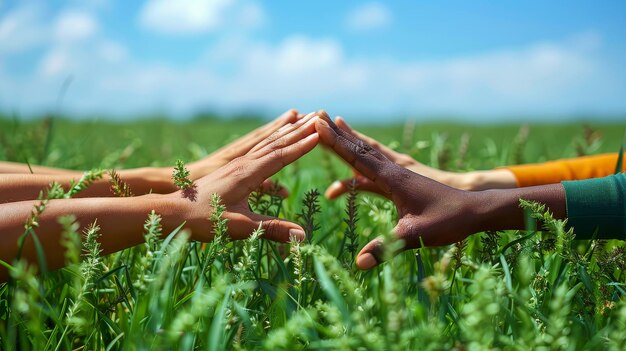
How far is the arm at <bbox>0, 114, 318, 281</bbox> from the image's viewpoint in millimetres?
1506

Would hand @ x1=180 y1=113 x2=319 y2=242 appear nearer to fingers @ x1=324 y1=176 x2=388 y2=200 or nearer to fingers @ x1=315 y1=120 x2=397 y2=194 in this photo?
fingers @ x1=315 y1=120 x2=397 y2=194

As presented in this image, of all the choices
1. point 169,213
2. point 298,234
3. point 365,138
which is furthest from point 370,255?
point 365,138

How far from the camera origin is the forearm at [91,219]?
1.49 m

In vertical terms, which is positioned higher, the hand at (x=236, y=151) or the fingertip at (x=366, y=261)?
the hand at (x=236, y=151)

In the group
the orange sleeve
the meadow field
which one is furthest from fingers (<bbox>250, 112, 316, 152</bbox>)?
the orange sleeve

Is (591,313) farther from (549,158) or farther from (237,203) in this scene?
(549,158)

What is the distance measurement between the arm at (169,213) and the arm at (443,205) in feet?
0.63

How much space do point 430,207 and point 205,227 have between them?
1.85ft

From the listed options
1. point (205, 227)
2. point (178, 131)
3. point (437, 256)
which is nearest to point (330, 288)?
point (205, 227)

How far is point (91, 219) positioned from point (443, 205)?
0.86 m

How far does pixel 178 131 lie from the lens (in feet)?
27.5

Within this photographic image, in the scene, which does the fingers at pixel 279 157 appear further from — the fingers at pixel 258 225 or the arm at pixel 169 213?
the fingers at pixel 258 225

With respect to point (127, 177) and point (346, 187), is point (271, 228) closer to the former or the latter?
point (127, 177)

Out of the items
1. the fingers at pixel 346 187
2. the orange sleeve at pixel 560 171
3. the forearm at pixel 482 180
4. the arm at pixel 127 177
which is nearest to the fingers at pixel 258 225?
the arm at pixel 127 177
